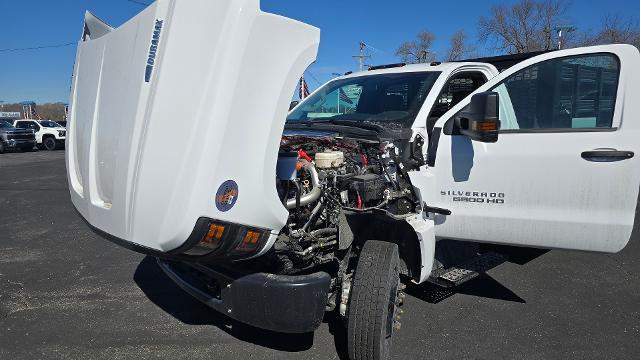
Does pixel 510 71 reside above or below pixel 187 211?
above

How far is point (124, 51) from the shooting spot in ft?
7.97

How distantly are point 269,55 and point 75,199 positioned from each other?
5.32 feet

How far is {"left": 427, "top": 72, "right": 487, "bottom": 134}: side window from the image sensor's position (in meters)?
3.87

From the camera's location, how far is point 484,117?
288 cm

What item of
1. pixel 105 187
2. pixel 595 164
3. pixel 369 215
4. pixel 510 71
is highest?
pixel 510 71

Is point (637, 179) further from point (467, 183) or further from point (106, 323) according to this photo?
point (106, 323)

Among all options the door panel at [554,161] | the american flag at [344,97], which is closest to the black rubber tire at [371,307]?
the door panel at [554,161]

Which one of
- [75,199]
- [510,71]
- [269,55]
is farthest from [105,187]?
[510,71]

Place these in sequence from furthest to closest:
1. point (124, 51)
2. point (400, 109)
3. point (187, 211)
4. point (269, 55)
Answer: point (400, 109) < point (124, 51) < point (269, 55) < point (187, 211)

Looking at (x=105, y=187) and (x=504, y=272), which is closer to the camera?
(x=105, y=187)

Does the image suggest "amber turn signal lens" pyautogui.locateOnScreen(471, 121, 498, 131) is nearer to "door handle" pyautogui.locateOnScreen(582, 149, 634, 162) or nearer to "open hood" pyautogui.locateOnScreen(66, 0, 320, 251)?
"door handle" pyautogui.locateOnScreen(582, 149, 634, 162)

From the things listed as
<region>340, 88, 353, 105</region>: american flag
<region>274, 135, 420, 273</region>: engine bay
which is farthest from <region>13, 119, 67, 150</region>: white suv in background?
<region>274, 135, 420, 273</region>: engine bay

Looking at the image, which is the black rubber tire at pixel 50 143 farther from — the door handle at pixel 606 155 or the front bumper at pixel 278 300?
the door handle at pixel 606 155

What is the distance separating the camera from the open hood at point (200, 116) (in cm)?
205
